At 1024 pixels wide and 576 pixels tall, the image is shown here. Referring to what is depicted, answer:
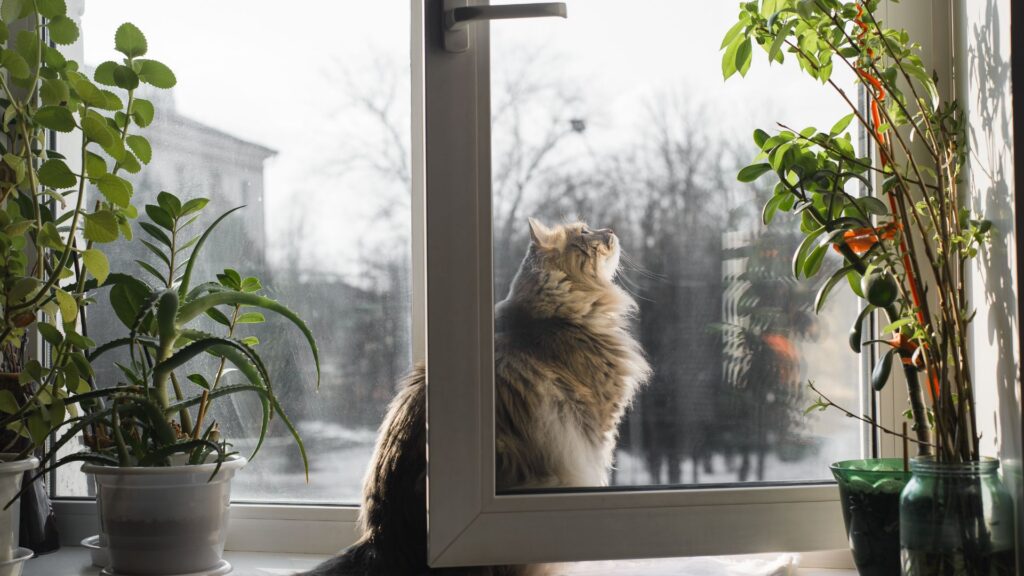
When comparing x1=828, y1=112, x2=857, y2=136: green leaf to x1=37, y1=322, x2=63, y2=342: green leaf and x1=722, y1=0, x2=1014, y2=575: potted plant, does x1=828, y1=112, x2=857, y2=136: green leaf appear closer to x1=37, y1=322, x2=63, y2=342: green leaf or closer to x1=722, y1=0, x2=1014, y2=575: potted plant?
x1=722, y1=0, x2=1014, y2=575: potted plant

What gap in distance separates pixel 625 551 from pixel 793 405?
12.2 inches

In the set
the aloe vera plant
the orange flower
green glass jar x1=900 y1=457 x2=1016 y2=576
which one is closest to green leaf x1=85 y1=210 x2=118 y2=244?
the aloe vera plant

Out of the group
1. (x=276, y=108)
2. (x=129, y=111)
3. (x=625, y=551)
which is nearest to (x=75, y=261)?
(x=129, y=111)

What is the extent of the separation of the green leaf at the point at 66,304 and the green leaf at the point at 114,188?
14 cm

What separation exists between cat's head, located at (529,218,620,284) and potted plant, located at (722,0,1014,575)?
0.65 feet

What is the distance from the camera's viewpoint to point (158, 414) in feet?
3.75

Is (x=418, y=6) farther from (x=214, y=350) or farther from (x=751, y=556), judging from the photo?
(x=751, y=556)

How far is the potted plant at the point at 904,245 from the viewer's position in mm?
912

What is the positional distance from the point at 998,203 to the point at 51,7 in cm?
122

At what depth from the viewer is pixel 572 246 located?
3.77ft

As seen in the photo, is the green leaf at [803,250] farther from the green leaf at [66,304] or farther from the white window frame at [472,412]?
the green leaf at [66,304]

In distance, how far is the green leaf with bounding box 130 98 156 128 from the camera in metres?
1.21

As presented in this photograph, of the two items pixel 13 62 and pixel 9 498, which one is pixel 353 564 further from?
pixel 13 62

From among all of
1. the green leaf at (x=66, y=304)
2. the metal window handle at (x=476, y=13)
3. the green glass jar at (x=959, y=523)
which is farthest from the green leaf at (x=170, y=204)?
the green glass jar at (x=959, y=523)
